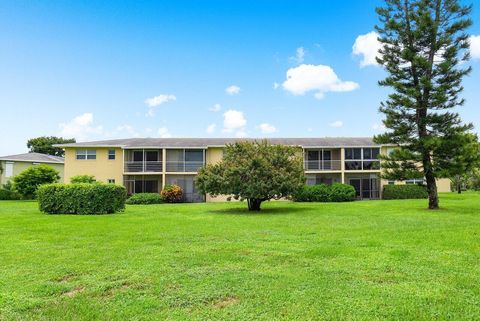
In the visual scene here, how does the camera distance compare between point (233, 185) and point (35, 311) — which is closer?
point (35, 311)

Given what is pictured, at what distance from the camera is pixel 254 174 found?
19.2 meters

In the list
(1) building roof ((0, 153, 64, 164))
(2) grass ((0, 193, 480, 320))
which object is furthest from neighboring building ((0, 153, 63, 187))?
(2) grass ((0, 193, 480, 320))

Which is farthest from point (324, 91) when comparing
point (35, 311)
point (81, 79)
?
point (35, 311)

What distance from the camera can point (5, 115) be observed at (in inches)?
985

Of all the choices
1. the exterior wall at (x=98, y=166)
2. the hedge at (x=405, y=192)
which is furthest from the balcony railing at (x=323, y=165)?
the exterior wall at (x=98, y=166)

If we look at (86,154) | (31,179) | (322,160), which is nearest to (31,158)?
(31,179)

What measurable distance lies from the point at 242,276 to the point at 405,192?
28.9m

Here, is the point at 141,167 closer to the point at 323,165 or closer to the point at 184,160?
the point at 184,160

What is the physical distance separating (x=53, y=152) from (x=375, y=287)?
71.6 m

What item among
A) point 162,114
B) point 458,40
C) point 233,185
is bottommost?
point 233,185

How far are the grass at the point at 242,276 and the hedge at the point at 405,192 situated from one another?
21.3m

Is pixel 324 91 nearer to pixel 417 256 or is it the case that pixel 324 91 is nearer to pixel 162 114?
pixel 162 114

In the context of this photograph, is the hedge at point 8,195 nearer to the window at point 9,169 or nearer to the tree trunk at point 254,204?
the window at point 9,169

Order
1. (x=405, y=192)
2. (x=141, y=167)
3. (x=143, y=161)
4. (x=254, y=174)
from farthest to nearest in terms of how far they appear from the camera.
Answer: (x=141, y=167) < (x=143, y=161) < (x=405, y=192) < (x=254, y=174)
